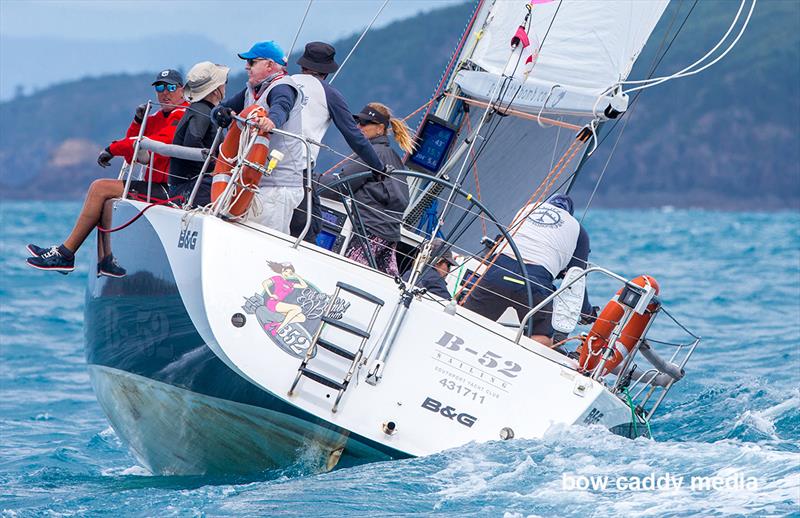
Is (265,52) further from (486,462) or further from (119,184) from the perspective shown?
(486,462)

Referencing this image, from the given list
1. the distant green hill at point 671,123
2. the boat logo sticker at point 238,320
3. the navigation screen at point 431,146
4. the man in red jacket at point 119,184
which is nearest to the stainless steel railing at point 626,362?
the boat logo sticker at point 238,320

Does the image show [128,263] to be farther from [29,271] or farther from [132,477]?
[29,271]

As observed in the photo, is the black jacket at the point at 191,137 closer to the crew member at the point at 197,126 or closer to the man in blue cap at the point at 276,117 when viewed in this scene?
the crew member at the point at 197,126

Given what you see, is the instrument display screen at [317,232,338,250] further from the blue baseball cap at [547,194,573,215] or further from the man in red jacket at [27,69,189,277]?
the blue baseball cap at [547,194,573,215]

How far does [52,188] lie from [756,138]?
56.2 metres

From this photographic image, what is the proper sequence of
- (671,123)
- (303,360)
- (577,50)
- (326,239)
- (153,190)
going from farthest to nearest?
(671,123)
(577,50)
(326,239)
(153,190)
(303,360)

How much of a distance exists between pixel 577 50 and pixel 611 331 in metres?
2.51

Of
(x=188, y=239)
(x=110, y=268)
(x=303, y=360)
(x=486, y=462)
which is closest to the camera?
(x=486, y=462)

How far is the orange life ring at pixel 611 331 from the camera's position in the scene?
5605 millimetres

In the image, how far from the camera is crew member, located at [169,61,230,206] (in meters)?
5.97

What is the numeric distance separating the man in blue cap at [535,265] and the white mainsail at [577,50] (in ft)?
3.78

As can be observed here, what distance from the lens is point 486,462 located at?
188 inches

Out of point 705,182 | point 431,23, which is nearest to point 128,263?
point 705,182

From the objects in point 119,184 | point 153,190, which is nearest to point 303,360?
point 153,190
